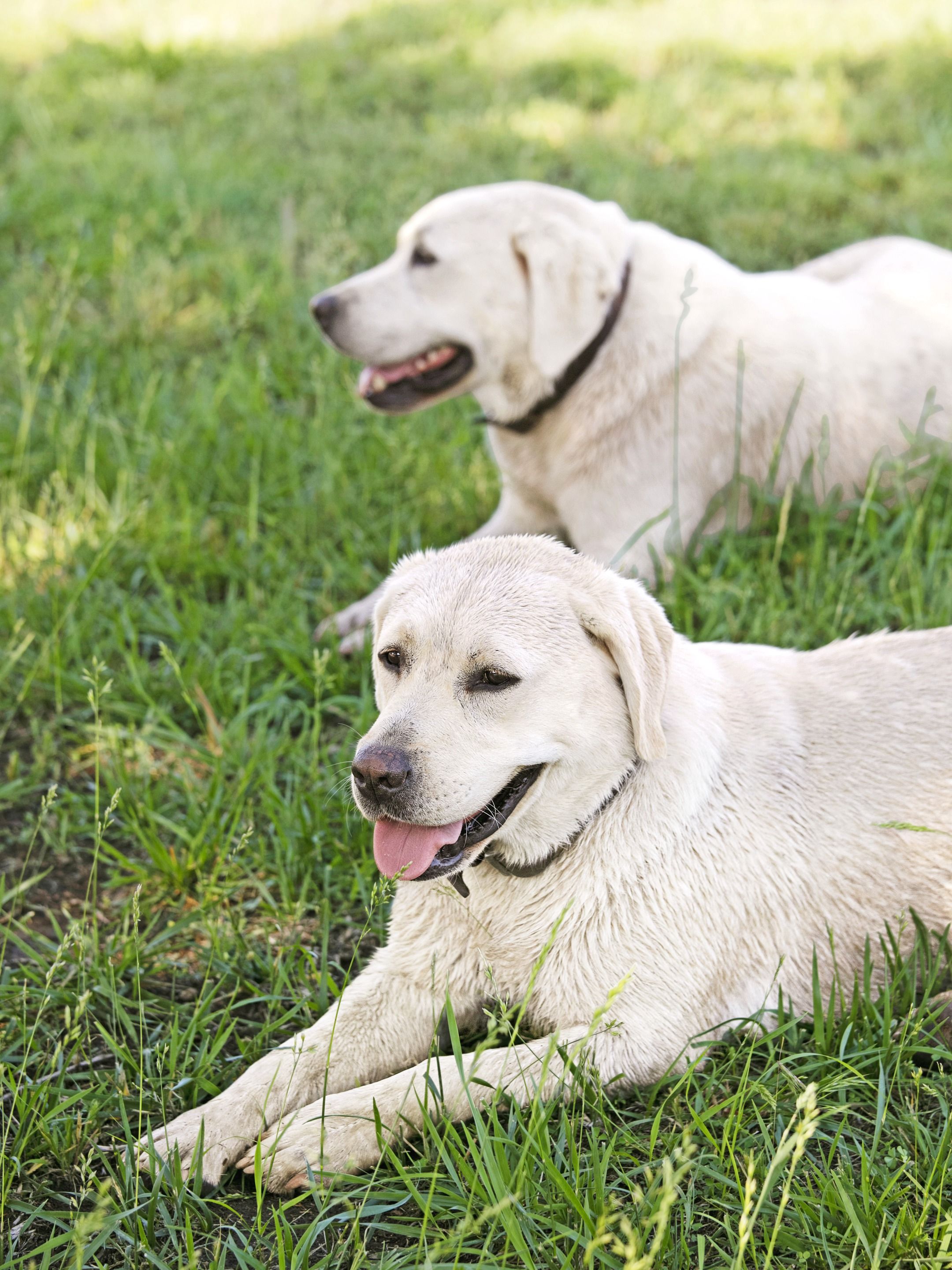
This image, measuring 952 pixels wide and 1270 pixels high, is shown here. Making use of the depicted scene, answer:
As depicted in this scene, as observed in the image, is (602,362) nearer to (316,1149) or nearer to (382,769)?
(382,769)

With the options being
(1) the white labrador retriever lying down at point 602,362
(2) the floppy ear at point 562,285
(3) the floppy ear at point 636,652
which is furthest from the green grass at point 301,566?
(2) the floppy ear at point 562,285

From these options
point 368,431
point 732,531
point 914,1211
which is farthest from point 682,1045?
point 368,431

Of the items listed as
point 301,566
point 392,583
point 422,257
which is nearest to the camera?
point 392,583

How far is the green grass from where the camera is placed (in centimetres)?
205

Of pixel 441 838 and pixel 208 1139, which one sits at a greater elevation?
pixel 441 838

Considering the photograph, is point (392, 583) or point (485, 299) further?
point (485, 299)

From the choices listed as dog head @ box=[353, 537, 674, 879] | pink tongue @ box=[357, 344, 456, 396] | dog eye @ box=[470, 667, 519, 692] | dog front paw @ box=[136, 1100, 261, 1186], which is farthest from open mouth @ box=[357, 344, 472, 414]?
dog front paw @ box=[136, 1100, 261, 1186]

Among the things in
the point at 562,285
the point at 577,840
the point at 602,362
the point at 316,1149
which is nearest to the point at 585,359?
the point at 602,362

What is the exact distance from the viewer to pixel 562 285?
3.70m

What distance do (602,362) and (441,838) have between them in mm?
2090

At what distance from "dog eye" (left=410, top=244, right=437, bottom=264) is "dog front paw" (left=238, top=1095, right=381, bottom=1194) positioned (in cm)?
268

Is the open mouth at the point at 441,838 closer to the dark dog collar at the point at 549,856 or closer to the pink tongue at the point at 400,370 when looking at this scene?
the dark dog collar at the point at 549,856

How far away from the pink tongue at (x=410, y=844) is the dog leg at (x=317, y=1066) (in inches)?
10.3

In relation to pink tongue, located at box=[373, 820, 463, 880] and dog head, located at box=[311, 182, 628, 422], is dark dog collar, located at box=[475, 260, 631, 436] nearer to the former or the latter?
dog head, located at box=[311, 182, 628, 422]
